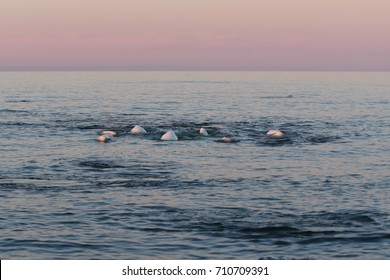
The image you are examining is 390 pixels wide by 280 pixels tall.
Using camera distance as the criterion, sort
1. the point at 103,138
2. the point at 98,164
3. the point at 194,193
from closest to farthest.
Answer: the point at 194,193
the point at 98,164
the point at 103,138

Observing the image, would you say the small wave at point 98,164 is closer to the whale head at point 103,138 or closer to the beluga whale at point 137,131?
the whale head at point 103,138

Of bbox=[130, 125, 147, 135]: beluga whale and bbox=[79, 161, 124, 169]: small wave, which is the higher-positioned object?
bbox=[130, 125, 147, 135]: beluga whale

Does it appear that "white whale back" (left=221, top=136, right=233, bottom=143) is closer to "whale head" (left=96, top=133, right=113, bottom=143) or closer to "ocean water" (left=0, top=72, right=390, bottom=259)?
"ocean water" (left=0, top=72, right=390, bottom=259)

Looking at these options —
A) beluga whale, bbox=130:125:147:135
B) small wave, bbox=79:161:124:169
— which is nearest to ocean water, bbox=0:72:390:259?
small wave, bbox=79:161:124:169

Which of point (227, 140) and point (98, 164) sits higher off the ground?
point (227, 140)

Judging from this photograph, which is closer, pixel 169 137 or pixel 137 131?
pixel 169 137

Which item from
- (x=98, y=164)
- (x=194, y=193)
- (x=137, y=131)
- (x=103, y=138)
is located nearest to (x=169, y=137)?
(x=137, y=131)

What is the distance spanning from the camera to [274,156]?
1859 inches

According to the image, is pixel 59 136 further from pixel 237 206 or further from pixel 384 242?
pixel 384 242

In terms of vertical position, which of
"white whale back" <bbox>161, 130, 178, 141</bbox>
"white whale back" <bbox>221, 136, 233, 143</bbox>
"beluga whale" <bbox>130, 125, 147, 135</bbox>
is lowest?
"white whale back" <bbox>221, 136, 233, 143</bbox>

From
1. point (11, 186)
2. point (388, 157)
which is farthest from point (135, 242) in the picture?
point (388, 157)

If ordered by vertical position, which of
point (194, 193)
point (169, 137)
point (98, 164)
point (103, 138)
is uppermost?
point (169, 137)

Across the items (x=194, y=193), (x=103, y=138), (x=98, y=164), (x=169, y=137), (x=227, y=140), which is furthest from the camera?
(x=169, y=137)

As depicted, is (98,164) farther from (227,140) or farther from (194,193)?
(227,140)
